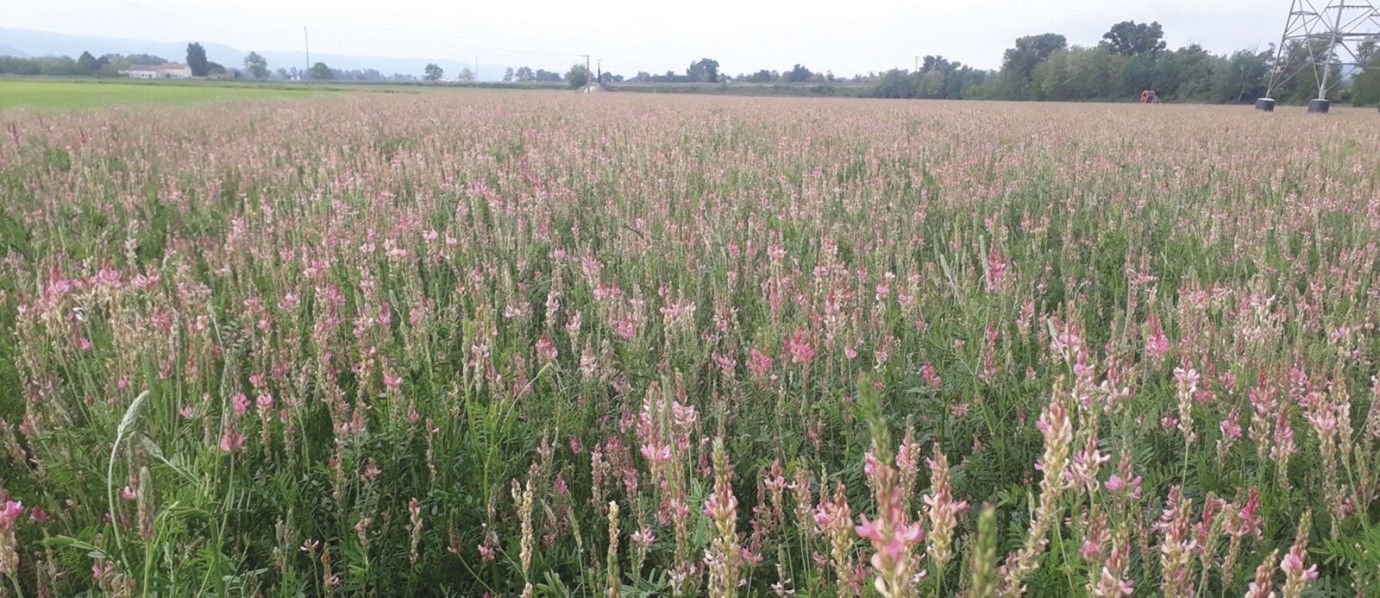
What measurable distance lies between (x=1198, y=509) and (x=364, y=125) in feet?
38.1

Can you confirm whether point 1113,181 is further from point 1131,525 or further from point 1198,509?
point 1131,525

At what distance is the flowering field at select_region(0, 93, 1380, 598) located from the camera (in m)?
1.54

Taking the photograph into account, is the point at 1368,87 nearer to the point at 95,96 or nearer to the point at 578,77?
the point at 95,96

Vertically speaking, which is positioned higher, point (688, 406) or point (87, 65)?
point (87, 65)

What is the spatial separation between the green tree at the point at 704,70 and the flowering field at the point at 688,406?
412ft

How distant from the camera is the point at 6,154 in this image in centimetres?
758

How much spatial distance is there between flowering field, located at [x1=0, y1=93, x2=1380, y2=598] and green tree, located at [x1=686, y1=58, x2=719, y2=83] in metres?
126

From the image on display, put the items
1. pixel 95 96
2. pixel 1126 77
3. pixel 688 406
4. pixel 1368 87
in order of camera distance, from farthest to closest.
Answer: pixel 1126 77
pixel 1368 87
pixel 95 96
pixel 688 406

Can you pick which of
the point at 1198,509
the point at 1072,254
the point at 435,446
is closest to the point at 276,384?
the point at 435,446

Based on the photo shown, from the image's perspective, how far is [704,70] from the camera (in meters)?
129

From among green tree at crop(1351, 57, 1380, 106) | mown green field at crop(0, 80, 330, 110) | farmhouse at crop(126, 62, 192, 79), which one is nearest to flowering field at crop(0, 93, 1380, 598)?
mown green field at crop(0, 80, 330, 110)

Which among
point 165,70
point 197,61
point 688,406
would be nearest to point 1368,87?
point 688,406

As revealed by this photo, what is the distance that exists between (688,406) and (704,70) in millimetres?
132502

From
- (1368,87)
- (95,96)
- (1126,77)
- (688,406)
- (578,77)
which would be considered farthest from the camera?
(578,77)
